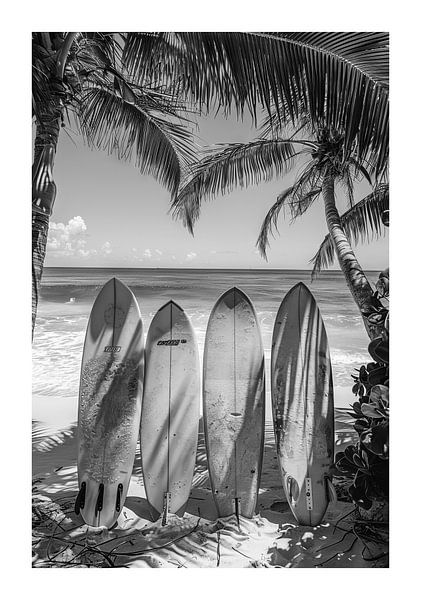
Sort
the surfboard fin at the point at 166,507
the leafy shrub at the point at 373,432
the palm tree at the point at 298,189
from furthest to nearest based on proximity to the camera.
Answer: the palm tree at the point at 298,189
the surfboard fin at the point at 166,507
the leafy shrub at the point at 373,432

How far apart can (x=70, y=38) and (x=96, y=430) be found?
1.78 metres

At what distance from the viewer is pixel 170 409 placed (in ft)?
6.90

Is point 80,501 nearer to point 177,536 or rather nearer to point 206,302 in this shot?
point 177,536

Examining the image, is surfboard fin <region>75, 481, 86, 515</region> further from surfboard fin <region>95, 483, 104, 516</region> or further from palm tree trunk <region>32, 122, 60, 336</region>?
palm tree trunk <region>32, 122, 60, 336</region>

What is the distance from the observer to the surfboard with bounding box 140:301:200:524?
80.7 inches

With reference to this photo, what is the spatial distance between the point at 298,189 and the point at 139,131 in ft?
2.74

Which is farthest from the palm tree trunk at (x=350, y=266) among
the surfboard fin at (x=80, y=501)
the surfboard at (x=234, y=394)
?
the surfboard fin at (x=80, y=501)

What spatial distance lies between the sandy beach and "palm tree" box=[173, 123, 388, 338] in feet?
3.17

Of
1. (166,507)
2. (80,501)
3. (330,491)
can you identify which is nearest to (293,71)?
(330,491)

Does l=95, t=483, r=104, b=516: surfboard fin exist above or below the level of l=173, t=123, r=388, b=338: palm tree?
below

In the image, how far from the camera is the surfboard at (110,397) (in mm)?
2023

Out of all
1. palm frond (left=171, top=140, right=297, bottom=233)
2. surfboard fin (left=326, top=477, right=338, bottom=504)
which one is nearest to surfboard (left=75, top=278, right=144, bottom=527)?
palm frond (left=171, top=140, right=297, bottom=233)

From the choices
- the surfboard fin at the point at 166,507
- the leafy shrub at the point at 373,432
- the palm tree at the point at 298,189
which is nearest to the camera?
the leafy shrub at the point at 373,432

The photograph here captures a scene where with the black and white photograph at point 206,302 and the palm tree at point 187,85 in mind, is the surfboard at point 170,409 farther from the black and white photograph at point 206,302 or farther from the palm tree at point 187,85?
the palm tree at point 187,85
